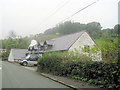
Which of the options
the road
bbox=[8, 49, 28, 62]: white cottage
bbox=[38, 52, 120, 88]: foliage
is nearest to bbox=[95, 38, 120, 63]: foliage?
bbox=[38, 52, 120, 88]: foliage

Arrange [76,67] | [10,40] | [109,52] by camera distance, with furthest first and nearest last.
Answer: [10,40]
[76,67]
[109,52]

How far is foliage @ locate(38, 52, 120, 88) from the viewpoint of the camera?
6.59 m

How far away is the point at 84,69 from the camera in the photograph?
352 inches

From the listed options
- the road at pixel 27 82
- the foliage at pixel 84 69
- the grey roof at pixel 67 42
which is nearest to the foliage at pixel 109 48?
the foliage at pixel 84 69

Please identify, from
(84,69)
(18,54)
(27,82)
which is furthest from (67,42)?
(18,54)

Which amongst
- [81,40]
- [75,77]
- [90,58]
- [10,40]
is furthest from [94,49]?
[10,40]

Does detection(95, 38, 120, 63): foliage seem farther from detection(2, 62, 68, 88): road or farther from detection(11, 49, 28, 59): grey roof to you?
detection(11, 49, 28, 59): grey roof

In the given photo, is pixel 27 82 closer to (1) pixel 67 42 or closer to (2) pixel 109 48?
(2) pixel 109 48

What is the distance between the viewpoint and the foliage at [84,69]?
659 cm

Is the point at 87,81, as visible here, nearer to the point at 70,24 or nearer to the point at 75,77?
the point at 75,77

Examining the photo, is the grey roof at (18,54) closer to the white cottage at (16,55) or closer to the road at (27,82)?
the white cottage at (16,55)

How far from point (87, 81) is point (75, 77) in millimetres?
1402

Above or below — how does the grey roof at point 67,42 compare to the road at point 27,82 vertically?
above

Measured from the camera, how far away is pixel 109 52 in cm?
Result: 727
